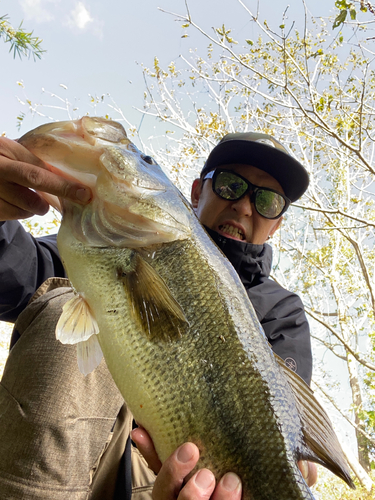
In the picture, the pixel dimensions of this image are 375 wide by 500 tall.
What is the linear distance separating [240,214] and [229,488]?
7.24ft

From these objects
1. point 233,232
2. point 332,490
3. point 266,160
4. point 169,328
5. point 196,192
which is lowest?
point 332,490

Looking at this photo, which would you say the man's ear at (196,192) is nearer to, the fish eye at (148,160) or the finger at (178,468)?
the fish eye at (148,160)

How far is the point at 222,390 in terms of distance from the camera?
1.34 meters

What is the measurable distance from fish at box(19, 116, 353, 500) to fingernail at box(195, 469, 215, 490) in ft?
0.07

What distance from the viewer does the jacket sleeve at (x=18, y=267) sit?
7.30 ft

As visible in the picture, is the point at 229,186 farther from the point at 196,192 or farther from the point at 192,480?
the point at 192,480

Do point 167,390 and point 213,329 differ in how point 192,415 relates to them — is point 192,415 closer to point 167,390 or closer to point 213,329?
point 167,390

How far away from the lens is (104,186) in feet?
4.92

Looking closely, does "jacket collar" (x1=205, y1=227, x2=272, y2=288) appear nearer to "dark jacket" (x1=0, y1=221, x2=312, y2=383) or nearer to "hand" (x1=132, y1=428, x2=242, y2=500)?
"dark jacket" (x1=0, y1=221, x2=312, y2=383)

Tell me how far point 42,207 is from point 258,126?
913cm

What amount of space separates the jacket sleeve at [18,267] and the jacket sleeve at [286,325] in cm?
168

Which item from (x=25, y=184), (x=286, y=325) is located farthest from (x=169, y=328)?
(x=286, y=325)

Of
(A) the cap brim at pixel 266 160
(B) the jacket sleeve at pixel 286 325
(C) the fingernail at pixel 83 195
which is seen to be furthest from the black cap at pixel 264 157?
(C) the fingernail at pixel 83 195

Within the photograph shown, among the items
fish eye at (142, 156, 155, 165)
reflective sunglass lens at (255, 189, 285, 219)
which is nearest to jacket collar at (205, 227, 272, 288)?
reflective sunglass lens at (255, 189, 285, 219)
